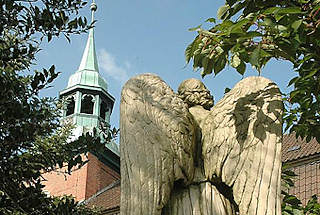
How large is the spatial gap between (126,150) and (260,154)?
0.72m

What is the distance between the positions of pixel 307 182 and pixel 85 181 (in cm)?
1954

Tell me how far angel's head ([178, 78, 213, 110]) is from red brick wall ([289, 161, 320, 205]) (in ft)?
37.8

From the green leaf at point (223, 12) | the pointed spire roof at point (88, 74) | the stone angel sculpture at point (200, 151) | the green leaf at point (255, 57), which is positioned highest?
the pointed spire roof at point (88, 74)

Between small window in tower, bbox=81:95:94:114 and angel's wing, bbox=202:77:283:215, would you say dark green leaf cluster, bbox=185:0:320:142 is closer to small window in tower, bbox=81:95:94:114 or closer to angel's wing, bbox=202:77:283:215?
angel's wing, bbox=202:77:283:215

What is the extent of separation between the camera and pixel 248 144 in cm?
307

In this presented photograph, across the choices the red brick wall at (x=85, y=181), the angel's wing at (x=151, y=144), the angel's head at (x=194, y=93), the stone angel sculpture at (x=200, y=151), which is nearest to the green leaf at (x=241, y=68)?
the angel's head at (x=194, y=93)

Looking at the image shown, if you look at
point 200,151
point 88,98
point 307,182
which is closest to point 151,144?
point 200,151

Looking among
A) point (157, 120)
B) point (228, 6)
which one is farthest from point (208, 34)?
point (157, 120)

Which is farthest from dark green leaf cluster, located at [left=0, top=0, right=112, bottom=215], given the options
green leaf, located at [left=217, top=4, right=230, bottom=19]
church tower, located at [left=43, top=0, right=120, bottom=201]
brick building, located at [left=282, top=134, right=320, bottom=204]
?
church tower, located at [left=43, top=0, right=120, bottom=201]

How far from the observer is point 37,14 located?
23.8 ft

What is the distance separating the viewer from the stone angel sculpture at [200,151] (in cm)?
294

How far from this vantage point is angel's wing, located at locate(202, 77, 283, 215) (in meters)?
2.93

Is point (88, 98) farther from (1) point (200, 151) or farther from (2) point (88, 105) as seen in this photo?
(1) point (200, 151)

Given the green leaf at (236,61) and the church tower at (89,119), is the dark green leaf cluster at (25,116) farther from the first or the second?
the church tower at (89,119)
